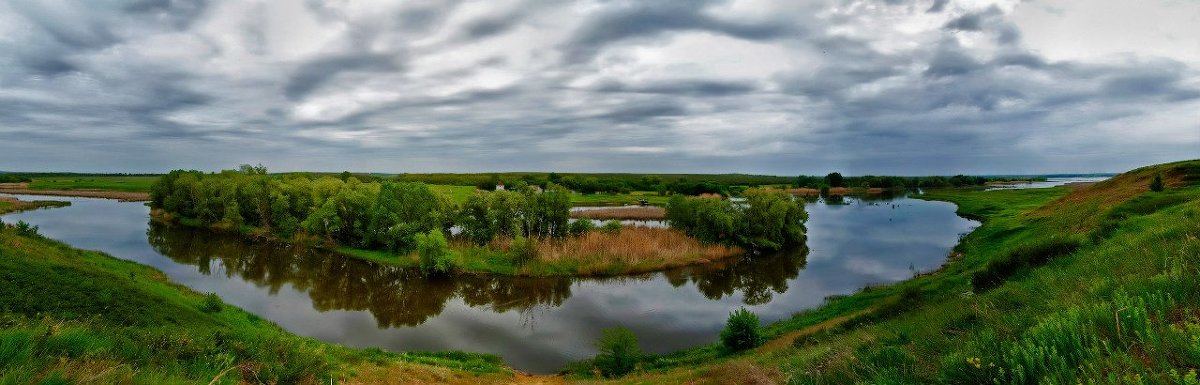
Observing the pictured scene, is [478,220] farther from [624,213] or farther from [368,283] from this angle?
[624,213]

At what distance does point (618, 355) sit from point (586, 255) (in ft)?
62.6

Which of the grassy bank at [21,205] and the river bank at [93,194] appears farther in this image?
the river bank at [93,194]

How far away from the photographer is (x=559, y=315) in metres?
25.1

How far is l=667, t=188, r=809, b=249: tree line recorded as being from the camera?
4122cm

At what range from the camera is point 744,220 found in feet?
141

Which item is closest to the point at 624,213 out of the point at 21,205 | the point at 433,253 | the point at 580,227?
the point at 580,227

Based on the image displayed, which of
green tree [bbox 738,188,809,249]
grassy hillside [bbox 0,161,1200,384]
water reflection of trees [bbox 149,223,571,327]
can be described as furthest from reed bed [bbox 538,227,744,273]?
grassy hillside [bbox 0,161,1200,384]

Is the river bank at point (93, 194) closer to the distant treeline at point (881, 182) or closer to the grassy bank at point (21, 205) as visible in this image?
the grassy bank at point (21, 205)

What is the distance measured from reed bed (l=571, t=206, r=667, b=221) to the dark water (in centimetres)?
2240

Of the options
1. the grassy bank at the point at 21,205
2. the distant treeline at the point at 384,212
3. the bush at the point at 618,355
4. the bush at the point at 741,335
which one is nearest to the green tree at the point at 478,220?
the distant treeline at the point at 384,212

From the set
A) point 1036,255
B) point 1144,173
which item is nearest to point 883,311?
point 1036,255

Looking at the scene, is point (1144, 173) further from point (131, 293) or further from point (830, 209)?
point (131, 293)

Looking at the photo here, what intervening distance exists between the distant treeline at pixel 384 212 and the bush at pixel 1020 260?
96.1ft

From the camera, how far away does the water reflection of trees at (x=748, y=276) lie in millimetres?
29719
